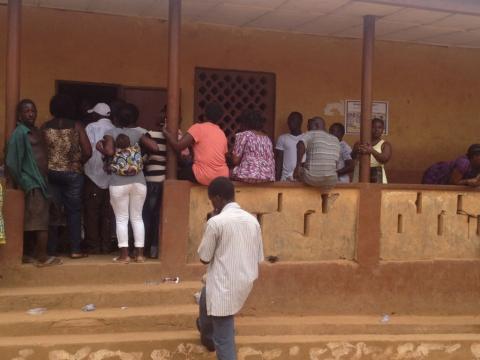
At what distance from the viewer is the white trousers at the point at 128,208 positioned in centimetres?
595

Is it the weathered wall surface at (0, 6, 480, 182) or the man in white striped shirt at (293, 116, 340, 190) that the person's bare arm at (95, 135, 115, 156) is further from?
the man in white striped shirt at (293, 116, 340, 190)

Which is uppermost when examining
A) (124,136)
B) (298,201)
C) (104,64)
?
(104,64)

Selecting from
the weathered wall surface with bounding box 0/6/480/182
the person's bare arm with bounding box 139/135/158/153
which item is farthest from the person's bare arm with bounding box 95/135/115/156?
the weathered wall surface with bounding box 0/6/480/182

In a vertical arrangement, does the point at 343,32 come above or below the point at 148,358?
above

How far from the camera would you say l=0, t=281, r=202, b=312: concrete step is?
5539 millimetres

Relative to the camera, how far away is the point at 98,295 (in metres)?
5.72

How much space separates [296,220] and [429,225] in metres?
1.55

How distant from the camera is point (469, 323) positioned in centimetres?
684

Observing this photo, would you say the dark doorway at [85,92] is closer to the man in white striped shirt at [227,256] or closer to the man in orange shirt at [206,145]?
the man in orange shirt at [206,145]

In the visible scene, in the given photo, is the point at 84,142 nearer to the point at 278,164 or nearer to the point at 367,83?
the point at 278,164

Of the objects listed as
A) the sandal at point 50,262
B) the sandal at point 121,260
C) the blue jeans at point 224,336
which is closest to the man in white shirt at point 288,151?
the sandal at point 121,260

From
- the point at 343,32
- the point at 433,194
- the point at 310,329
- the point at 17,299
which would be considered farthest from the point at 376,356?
the point at 343,32

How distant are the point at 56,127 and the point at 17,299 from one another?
157 cm

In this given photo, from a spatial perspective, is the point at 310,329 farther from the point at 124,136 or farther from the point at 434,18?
the point at 434,18
